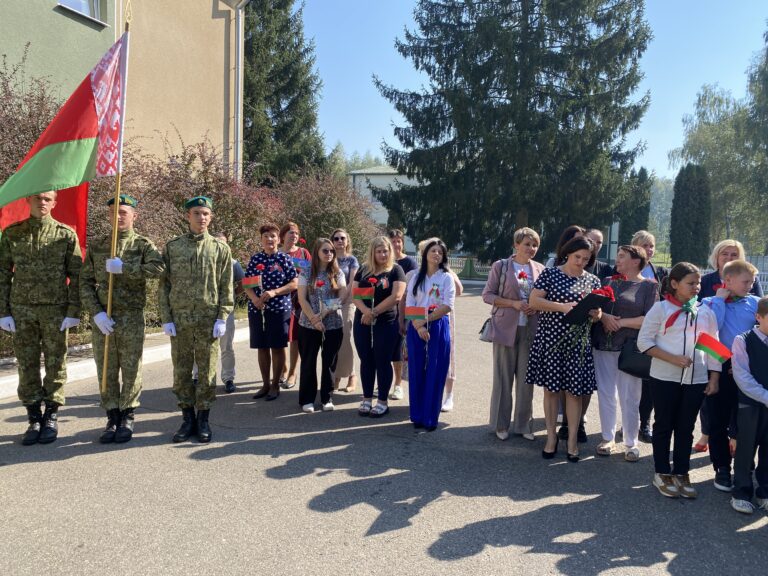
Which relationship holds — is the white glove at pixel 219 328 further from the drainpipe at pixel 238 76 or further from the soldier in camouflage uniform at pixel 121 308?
the drainpipe at pixel 238 76

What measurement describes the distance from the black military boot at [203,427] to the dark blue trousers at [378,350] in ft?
5.34

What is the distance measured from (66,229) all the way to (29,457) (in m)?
1.95

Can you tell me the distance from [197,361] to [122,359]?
0.65 meters

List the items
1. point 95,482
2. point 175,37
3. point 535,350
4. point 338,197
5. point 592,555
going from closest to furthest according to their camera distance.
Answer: point 592,555 → point 95,482 → point 535,350 → point 175,37 → point 338,197

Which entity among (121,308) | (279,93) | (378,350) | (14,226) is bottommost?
(378,350)

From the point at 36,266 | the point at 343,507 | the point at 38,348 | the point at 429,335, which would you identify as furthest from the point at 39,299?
the point at 429,335

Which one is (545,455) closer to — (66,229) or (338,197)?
(66,229)

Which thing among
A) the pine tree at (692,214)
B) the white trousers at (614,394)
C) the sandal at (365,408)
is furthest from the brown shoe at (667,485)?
the pine tree at (692,214)

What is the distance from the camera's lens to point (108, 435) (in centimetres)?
496

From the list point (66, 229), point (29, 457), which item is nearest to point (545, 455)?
point (29, 457)

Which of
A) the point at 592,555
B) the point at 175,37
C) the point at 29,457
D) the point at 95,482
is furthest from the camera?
the point at 175,37

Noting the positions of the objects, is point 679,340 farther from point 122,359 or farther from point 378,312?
point 122,359

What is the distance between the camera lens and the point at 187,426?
511 cm

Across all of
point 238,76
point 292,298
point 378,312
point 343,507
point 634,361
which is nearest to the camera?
point 343,507
